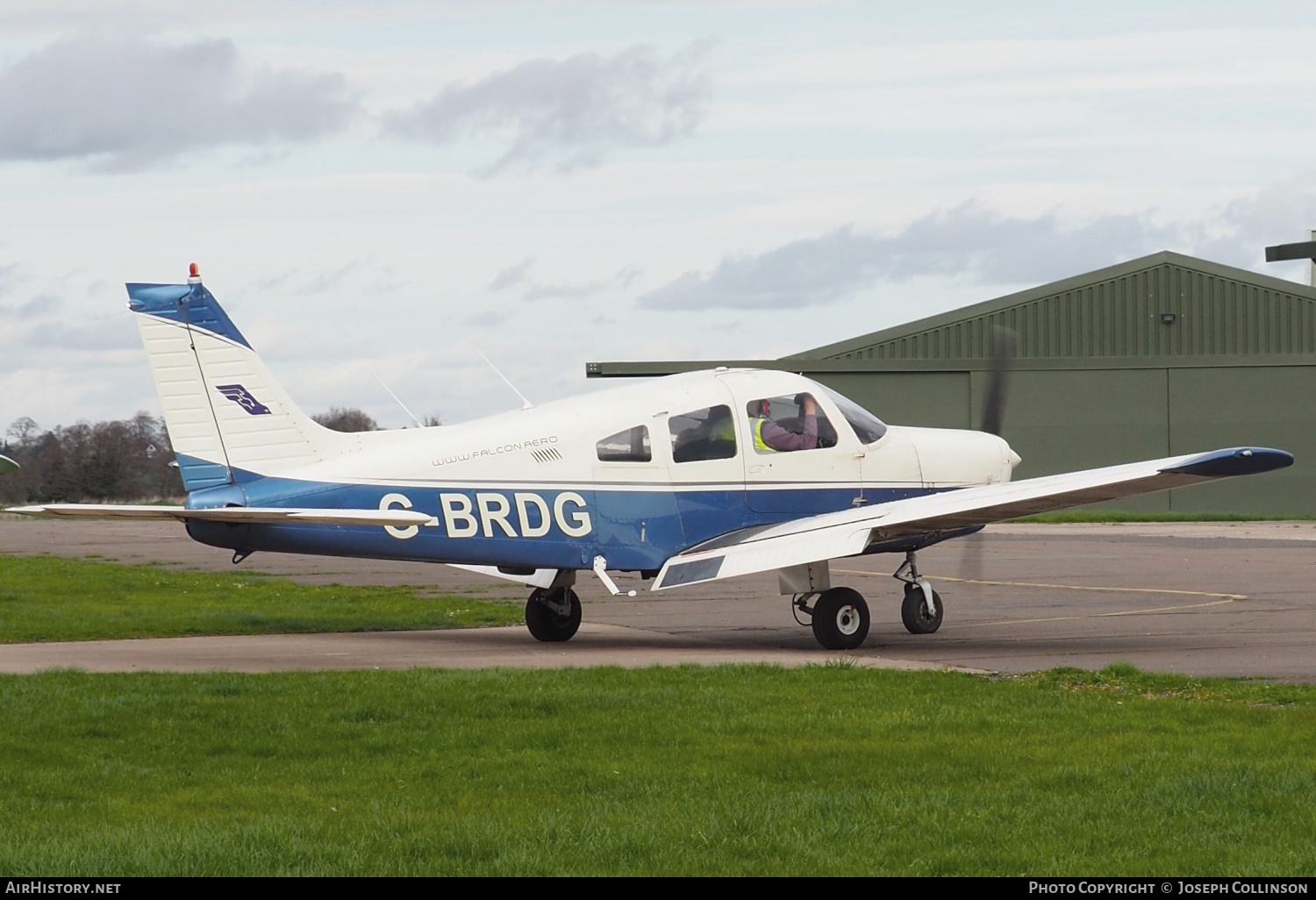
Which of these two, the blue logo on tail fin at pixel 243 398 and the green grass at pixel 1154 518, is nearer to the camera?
the blue logo on tail fin at pixel 243 398

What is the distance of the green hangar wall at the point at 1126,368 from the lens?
44.0 m

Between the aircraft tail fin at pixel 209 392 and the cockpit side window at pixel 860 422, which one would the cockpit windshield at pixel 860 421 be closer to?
the cockpit side window at pixel 860 422

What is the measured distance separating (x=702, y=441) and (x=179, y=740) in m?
7.10

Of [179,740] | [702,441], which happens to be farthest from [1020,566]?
[179,740]

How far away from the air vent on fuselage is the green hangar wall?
95.0ft

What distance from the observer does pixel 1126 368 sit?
44.5 m

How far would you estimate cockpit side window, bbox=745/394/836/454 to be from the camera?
611 inches

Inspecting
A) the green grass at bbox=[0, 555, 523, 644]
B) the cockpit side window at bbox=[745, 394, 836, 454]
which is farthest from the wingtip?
the green grass at bbox=[0, 555, 523, 644]

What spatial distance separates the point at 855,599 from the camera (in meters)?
15.0

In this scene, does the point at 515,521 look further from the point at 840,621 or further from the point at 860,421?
the point at 860,421

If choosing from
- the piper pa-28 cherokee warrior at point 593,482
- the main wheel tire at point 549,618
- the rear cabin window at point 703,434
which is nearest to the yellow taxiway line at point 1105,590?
the piper pa-28 cherokee warrior at point 593,482

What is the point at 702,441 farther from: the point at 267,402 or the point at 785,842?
the point at 785,842

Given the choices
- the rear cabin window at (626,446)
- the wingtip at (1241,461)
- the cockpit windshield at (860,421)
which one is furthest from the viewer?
the cockpit windshield at (860,421)

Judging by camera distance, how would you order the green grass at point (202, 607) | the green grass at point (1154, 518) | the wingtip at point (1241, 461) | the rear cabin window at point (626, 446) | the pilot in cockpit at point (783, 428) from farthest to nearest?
the green grass at point (1154, 518)
the green grass at point (202, 607)
the pilot in cockpit at point (783, 428)
the rear cabin window at point (626, 446)
the wingtip at point (1241, 461)
